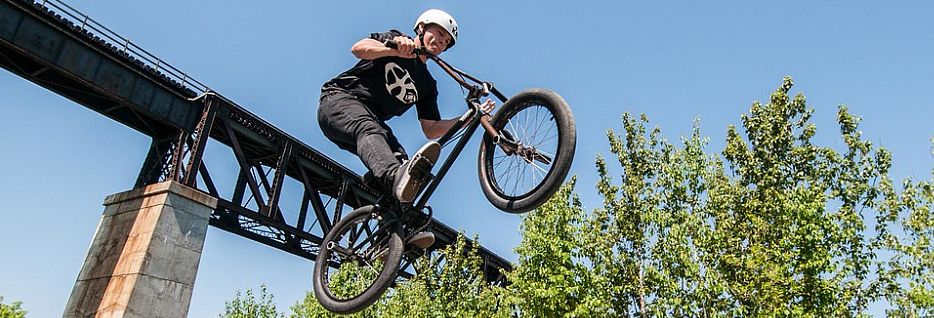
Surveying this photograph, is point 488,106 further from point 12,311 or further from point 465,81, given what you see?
point 12,311

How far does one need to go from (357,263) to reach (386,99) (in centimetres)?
183

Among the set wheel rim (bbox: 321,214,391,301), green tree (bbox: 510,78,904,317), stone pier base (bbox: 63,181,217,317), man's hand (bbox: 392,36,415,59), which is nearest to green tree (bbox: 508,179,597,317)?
green tree (bbox: 510,78,904,317)

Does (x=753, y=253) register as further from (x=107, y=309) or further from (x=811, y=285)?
(x=107, y=309)

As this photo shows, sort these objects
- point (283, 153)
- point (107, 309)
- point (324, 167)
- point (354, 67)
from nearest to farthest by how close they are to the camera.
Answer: point (354, 67)
point (107, 309)
point (283, 153)
point (324, 167)

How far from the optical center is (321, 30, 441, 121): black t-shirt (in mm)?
5571

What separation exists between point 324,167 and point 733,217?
15.3 meters

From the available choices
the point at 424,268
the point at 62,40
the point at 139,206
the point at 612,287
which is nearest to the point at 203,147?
the point at 139,206

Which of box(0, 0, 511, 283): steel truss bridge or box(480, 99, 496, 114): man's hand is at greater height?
box(0, 0, 511, 283): steel truss bridge

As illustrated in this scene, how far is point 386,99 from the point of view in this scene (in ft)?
18.6

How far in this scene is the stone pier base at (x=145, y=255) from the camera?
15469 millimetres

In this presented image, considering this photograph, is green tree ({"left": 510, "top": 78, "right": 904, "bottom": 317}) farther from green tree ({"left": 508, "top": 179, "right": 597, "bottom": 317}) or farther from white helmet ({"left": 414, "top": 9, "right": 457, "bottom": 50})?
white helmet ({"left": 414, "top": 9, "right": 457, "bottom": 50})

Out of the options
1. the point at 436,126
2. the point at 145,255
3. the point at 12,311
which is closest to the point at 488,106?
the point at 436,126

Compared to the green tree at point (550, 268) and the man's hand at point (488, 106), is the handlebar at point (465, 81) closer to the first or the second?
the man's hand at point (488, 106)

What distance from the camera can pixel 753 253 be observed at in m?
17.6
